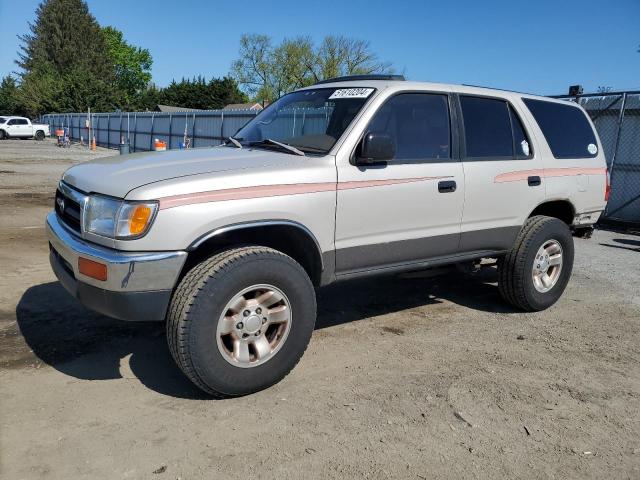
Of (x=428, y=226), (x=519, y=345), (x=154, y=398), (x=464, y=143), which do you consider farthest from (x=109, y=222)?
(x=519, y=345)

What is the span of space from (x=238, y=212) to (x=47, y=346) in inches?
75.0

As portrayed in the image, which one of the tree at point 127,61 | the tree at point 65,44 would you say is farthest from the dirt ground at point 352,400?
the tree at point 127,61

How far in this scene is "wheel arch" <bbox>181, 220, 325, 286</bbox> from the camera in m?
3.07

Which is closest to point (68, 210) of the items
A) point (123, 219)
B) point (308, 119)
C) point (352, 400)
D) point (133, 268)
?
point (123, 219)

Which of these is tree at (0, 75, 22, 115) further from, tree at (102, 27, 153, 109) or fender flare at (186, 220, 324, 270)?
fender flare at (186, 220, 324, 270)

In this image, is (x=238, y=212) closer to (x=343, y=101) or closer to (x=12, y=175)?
(x=343, y=101)

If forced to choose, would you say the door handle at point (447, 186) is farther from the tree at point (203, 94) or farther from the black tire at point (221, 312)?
the tree at point (203, 94)

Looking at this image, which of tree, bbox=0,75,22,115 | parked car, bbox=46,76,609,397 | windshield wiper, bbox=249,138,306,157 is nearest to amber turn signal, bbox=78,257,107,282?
parked car, bbox=46,76,609,397

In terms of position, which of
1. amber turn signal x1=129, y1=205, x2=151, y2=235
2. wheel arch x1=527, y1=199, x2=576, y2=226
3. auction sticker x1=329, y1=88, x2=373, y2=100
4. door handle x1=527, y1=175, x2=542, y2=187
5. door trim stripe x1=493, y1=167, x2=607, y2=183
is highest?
auction sticker x1=329, y1=88, x2=373, y2=100

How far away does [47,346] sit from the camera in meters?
3.82

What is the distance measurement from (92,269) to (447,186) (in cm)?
249

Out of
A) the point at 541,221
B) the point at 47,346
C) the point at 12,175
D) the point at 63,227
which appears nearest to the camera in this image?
the point at 63,227

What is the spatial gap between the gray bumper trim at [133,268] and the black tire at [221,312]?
0.41 feet

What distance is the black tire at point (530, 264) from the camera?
4.63 meters
